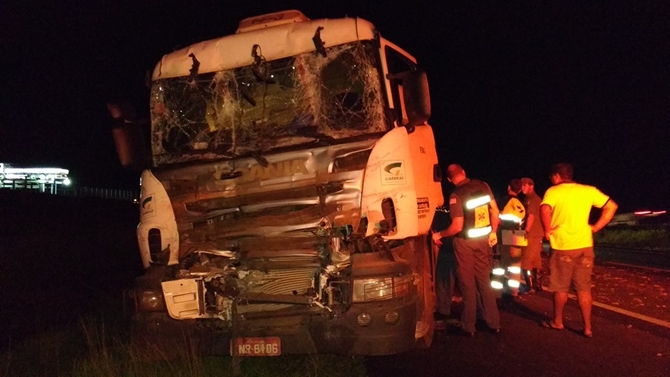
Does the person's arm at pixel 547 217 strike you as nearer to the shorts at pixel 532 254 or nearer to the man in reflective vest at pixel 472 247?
the man in reflective vest at pixel 472 247

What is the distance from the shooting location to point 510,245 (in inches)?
329

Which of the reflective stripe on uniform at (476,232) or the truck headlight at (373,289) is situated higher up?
the reflective stripe on uniform at (476,232)

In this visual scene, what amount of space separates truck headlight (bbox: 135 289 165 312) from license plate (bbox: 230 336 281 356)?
783mm

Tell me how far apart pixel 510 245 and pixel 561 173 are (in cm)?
192

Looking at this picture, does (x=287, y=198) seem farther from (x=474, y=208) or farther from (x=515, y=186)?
(x=515, y=186)

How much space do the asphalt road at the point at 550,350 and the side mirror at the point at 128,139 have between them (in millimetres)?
3029

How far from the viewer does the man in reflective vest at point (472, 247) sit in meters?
6.40

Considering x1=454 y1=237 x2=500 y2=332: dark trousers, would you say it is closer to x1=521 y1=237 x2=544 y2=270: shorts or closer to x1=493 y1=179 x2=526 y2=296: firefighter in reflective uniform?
x1=493 y1=179 x2=526 y2=296: firefighter in reflective uniform

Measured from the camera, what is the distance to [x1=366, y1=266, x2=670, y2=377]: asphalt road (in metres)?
5.22

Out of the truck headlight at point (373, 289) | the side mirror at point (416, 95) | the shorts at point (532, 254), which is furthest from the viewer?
the shorts at point (532, 254)

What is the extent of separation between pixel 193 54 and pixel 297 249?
2245mm

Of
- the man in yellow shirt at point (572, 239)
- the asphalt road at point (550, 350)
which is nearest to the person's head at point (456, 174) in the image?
the man in yellow shirt at point (572, 239)

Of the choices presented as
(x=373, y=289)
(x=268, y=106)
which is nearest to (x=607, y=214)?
(x=373, y=289)

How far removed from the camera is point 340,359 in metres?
5.57
